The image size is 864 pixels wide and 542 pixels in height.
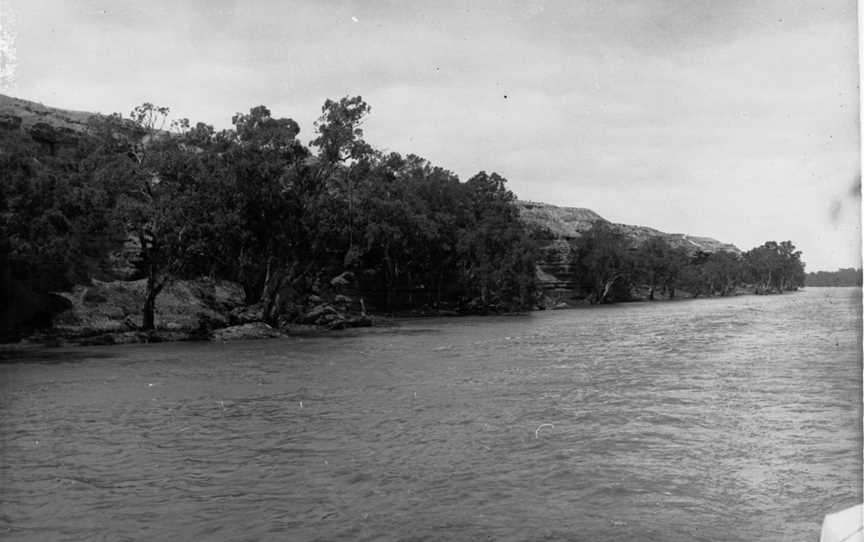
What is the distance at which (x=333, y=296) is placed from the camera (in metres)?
65.1

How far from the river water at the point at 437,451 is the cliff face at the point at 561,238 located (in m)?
69.8

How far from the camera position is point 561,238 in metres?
118

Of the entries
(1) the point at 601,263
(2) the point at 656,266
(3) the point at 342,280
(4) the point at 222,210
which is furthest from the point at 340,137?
(2) the point at 656,266

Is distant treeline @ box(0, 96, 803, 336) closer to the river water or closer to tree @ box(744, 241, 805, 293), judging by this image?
the river water

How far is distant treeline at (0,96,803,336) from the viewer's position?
28578 mm

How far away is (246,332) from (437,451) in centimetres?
2874

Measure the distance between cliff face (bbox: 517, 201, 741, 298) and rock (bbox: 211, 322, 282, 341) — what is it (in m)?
52.9

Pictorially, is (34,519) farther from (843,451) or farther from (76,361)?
(76,361)

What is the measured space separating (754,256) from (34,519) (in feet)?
600

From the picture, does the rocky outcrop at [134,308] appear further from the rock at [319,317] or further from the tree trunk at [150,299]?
the rock at [319,317]

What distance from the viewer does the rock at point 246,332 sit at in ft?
122

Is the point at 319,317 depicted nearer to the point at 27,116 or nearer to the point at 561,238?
the point at 27,116

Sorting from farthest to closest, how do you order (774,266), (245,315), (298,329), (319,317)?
(774,266) → (319,317) → (298,329) → (245,315)

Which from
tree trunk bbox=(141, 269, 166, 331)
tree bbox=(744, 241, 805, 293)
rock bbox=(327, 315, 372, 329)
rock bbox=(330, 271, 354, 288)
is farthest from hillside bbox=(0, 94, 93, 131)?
tree bbox=(744, 241, 805, 293)
